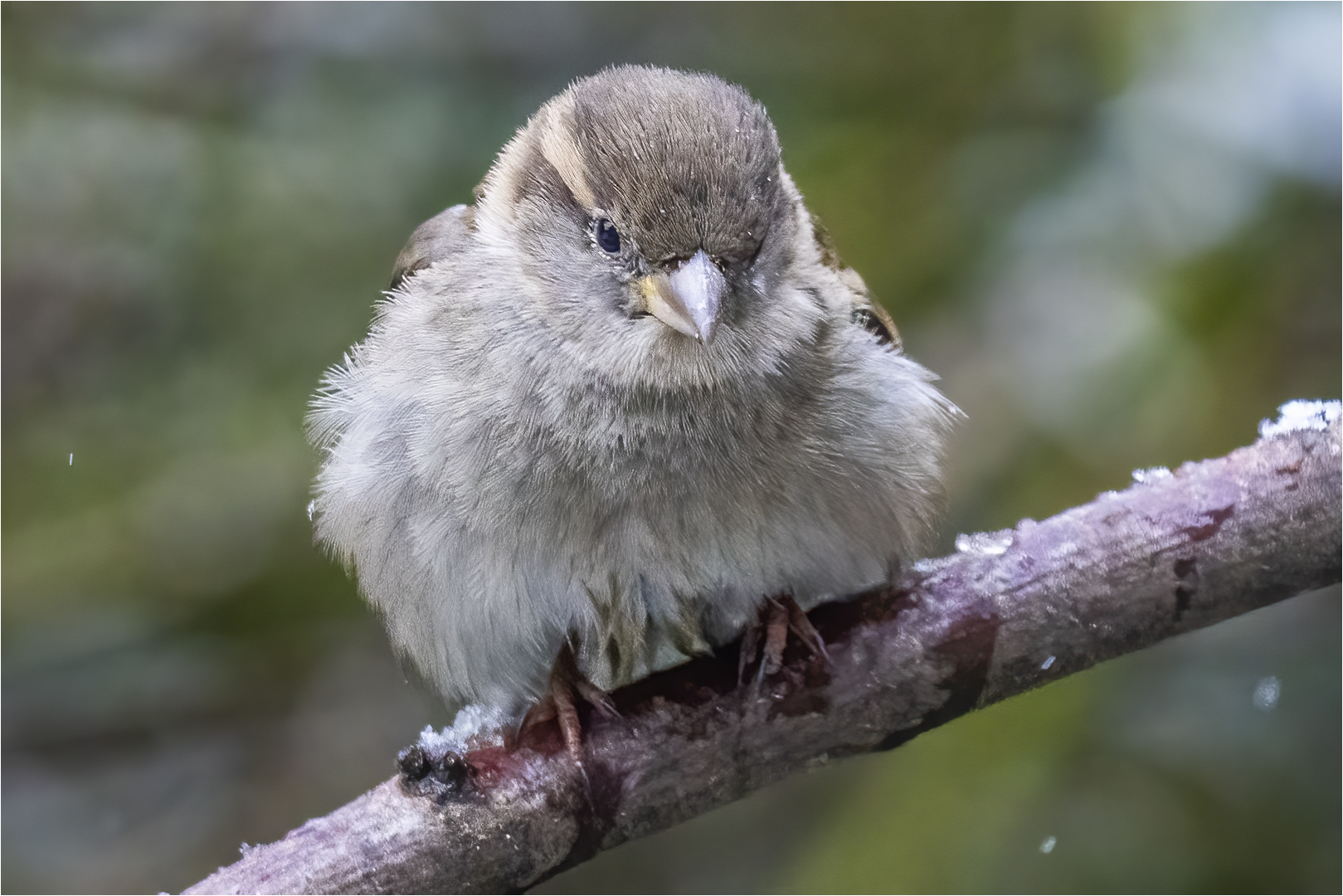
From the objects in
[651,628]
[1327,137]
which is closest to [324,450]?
[651,628]

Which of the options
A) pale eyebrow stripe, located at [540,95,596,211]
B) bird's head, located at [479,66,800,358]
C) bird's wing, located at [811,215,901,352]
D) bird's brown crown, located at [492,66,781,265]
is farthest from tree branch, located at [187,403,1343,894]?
pale eyebrow stripe, located at [540,95,596,211]

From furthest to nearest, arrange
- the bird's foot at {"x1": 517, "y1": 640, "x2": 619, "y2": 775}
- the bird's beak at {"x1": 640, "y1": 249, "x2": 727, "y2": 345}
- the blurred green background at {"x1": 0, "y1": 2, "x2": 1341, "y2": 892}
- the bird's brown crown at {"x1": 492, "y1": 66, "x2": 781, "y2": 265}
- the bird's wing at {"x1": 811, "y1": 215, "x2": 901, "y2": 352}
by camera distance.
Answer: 1. the blurred green background at {"x1": 0, "y1": 2, "x2": 1341, "y2": 892}
2. the bird's wing at {"x1": 811, "y1": 215, "x2": 901, "y2": 352}
3. the bird's foot at {"x1": 517, "y1": 640, "x2": 619, "y2": 775}
4. the bird's brown crown at {"x1": 492, "y1": 66, "x2": 781, "y2": 265}
5. the bird's beak at {"x1": 640, "y1": 249, "x2": 727, "y2": 345}

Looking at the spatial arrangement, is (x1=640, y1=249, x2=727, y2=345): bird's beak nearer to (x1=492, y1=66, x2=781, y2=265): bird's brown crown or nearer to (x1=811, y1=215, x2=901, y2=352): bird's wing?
(x1=492, y1=66, x2=781, y2=265): bird's brown crown

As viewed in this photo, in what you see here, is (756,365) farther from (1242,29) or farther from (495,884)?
(1242,29)

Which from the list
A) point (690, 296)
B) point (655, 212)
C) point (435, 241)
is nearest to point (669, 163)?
point (655, 212)

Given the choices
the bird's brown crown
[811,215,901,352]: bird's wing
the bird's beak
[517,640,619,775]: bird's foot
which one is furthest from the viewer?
[811,215,901,352]: bird's wing

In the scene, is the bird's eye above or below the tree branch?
above

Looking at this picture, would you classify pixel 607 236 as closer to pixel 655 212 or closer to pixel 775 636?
pixel 655 212

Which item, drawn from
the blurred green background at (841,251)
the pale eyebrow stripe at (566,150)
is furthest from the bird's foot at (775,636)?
the pale eyebrow stripe at (566,150)
